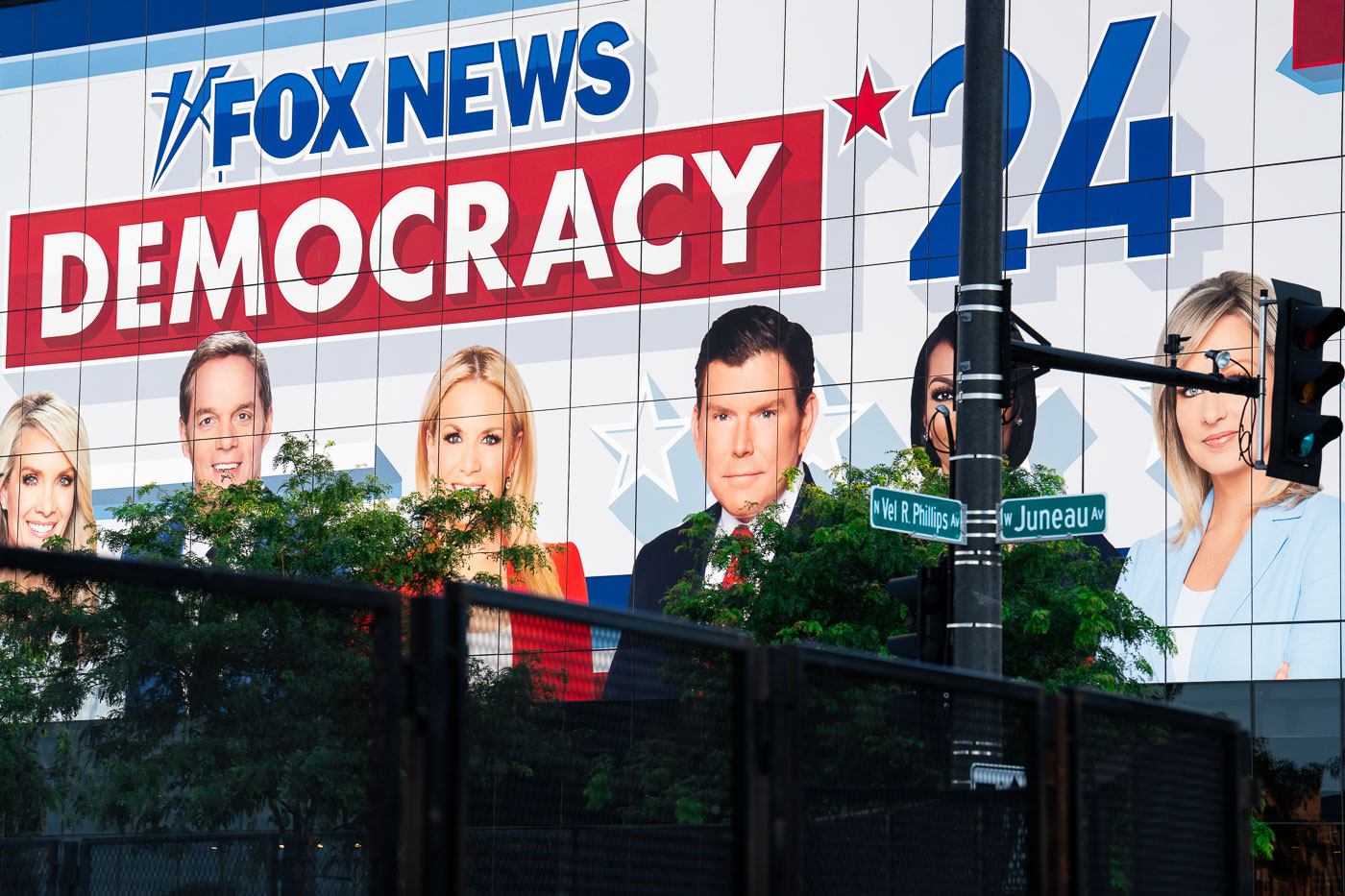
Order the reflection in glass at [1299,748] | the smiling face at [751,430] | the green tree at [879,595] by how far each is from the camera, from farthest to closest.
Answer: the smiling face at [751,430] → the reflection in glass at [1299,748] → the green tree at [879,595]

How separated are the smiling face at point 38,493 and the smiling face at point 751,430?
1764 centimetres

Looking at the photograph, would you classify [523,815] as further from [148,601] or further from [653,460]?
[653,460]

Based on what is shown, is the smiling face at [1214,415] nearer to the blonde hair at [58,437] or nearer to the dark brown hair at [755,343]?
the dark brown hair at [755,343]

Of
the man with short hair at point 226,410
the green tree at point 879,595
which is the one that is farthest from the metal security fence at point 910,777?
the man with short hair at point 226,410

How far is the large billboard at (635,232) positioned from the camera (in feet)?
119

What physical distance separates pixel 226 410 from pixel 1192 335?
77.2 feet

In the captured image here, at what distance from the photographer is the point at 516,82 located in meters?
43.4

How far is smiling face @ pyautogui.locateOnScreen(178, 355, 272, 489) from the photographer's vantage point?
45375 mm

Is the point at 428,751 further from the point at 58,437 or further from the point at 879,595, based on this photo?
the point at 58,437

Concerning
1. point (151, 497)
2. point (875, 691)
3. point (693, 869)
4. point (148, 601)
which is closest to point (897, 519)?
point (875, 691)

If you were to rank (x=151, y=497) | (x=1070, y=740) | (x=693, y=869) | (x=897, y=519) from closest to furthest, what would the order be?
(x=693, y=869), (x=1070, y=740), (x=897, y=519), (x=151, y=497)

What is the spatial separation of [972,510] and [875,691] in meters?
5.18

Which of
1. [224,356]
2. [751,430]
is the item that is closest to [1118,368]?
[751,430]

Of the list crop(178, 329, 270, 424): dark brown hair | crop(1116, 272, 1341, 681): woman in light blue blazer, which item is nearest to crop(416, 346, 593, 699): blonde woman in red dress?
crop(178, 329, 270, 424): dark brown hair
